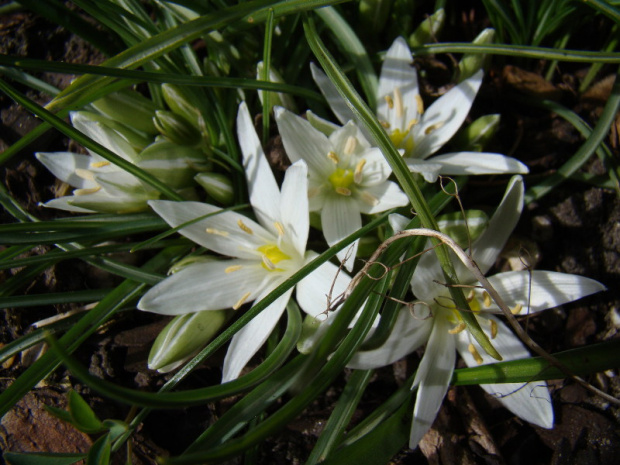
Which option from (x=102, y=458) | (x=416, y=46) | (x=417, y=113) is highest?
(x=416, y=46)

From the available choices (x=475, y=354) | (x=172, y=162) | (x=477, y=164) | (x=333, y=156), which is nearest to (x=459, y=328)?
(x=475, y=354)

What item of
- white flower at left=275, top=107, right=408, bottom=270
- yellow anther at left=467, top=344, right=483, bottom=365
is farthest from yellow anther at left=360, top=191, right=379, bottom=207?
yellow anther at left=467, top=344, right=483, bottom=365

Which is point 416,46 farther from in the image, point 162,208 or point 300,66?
point 162,208

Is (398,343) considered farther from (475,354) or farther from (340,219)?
(340,219)

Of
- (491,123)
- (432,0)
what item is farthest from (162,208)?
(432,0)

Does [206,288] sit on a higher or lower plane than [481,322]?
higher

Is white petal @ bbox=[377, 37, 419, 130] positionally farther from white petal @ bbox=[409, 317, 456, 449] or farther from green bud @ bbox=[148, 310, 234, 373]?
green bud @ bbox=[148, 310, 234, 373]
